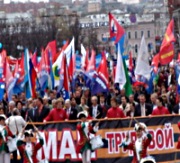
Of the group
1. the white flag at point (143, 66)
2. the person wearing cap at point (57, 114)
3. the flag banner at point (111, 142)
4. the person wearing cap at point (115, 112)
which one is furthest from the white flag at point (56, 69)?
the flag banner at point (111, 142)

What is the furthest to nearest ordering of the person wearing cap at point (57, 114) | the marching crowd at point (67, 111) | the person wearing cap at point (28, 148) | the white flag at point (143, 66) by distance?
the white flag at point (143, 66), the person wearing cap at point (57, 114), the marching crowd at point (67, 111), the person wearing cap at point (28, 148)

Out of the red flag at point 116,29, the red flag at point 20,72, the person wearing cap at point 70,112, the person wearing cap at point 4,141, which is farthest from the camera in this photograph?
the red flag at point 116,29

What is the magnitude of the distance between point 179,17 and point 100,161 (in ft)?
304

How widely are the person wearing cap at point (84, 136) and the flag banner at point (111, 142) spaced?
613 millimetres

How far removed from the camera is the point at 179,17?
11219cm

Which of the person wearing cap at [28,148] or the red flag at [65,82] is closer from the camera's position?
the person wearing cap at [28,148]

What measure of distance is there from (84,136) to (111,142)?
92cm

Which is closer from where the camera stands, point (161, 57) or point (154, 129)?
point (154, 129)

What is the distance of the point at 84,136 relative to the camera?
19.6m

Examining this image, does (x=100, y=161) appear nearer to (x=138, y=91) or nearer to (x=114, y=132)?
(x=114, y=132)

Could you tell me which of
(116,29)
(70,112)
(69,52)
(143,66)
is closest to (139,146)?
(70,112)

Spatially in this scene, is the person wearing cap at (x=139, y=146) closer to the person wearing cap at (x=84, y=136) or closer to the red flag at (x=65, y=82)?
the person wearing cap at (x=84, y=136)

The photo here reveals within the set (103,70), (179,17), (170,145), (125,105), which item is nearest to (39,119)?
(125,105)

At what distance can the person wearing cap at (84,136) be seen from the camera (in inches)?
765
